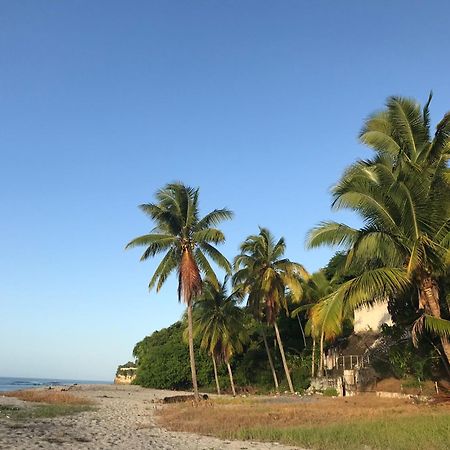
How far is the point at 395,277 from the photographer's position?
1580cm

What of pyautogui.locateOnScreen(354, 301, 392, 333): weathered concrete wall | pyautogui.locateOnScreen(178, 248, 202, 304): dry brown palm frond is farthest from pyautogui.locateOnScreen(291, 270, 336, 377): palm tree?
pyautogui.locateOnScreen(178, 248, 202, 304): dry brown palm frond

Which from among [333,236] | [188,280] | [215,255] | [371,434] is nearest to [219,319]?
[215,255]

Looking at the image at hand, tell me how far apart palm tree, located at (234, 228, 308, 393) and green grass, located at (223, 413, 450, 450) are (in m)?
20.2

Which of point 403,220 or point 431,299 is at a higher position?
point 403,220

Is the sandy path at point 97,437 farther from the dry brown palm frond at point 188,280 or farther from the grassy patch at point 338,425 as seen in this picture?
the dry brown palm frond at point 188,280

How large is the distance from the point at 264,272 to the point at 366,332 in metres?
8.43

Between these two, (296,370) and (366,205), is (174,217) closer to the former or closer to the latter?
(366,205)

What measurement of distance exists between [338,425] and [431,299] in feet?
17.8

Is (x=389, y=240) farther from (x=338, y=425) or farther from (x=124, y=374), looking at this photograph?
(x=124, y=374)

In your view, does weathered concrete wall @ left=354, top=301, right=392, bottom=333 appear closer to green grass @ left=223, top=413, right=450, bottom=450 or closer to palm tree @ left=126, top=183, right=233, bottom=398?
palm tree @ left=126, top=183, right=233, bottom=398

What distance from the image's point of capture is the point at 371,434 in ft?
40.0

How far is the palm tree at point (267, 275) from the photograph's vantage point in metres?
34.8

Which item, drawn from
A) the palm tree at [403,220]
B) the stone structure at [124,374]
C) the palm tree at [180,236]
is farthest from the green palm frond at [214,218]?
the stone structure at [124,374]

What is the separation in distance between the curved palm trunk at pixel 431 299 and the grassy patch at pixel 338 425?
206 centimetres
